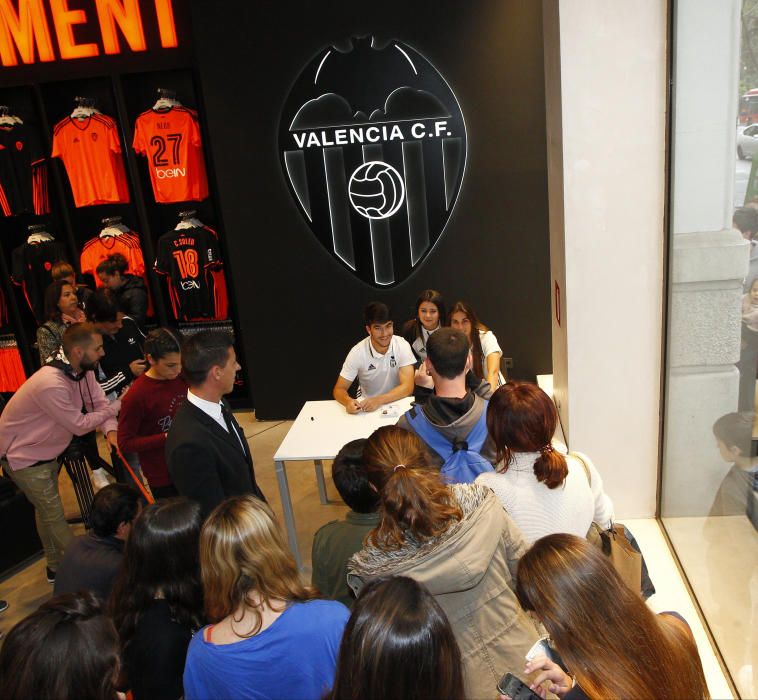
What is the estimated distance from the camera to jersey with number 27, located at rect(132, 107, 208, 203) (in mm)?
5930

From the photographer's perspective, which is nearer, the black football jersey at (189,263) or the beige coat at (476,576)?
the beige coat at (476,576)

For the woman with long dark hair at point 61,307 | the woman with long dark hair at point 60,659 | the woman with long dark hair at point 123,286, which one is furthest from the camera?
the woman with long dark hair at point 123,286

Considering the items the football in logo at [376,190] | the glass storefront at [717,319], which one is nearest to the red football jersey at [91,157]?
the football in logo at [376,190]

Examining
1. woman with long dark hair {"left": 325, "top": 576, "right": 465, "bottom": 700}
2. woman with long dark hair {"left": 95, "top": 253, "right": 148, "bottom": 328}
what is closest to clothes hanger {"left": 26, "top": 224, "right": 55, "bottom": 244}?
woman with long dark hair {"left": 95, "top": 253, "right": 148, "bottom": 328}

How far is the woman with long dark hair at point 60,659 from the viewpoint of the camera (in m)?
1.47

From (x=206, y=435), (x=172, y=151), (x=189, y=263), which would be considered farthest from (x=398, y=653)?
(x=172, y=151)

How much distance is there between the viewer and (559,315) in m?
3.66

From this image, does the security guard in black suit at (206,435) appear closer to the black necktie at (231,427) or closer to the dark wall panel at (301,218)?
the black necktie at (231,427)

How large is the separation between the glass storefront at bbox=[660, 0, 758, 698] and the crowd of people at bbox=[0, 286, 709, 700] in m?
0.56

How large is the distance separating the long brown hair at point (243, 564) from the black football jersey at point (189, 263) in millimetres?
4637

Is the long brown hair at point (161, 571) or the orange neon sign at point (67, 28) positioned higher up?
the orange neon sign at point (67, 28)

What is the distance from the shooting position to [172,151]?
5961 millimetres

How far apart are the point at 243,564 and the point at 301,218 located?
4.36 m

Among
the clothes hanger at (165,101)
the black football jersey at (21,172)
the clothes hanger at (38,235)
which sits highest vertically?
the clothes hanger at (165,101)
